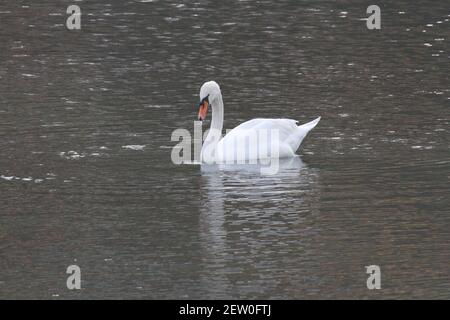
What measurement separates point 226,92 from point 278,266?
8470mm

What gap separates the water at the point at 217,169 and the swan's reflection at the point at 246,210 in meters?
0.03

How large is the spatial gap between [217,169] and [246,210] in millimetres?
2240

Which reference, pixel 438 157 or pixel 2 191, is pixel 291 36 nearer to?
pixel 438 157

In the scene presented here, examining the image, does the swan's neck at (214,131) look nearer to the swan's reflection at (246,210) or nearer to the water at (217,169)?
the swan's reflection at (246,210)

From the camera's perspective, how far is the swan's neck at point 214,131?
1695cm

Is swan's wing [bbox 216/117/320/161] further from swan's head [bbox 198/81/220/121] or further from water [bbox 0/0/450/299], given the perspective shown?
swan's head [bbox 198/81/220/121]

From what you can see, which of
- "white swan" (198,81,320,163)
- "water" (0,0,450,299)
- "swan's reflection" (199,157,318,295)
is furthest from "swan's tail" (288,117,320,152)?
"water" (0,0,450,299)

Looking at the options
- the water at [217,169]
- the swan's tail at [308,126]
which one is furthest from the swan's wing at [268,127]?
the water at [217,169]

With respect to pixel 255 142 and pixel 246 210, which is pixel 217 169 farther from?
pixel 246 210

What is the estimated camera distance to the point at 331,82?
2119 centimetres

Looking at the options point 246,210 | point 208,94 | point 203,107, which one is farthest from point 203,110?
point 246,210

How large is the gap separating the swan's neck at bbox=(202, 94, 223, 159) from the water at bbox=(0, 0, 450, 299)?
17.2 inches

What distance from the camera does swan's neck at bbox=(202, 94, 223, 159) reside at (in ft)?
55.6
